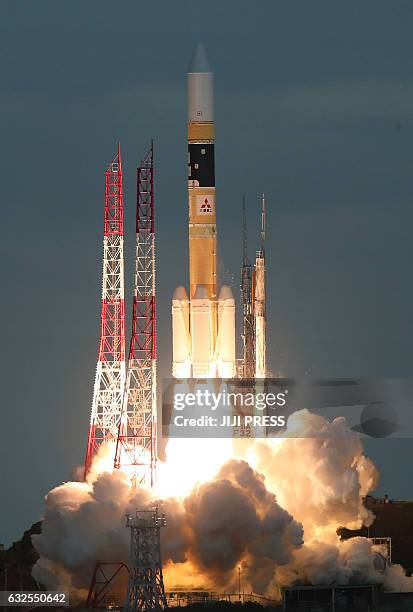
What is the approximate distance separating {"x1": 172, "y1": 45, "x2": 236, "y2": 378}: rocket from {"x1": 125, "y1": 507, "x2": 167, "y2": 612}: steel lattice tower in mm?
5752

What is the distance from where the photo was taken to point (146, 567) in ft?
204

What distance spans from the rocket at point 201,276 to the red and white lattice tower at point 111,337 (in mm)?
1757

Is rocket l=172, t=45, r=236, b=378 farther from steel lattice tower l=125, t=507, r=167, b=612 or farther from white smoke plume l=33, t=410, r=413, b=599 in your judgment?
steel lattice tower l=125, t=507, r=167, b=612

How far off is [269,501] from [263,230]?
10.5 m

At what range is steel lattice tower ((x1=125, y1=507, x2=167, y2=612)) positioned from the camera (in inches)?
2452

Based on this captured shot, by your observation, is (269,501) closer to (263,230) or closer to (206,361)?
(206,361)

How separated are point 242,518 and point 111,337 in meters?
7.10

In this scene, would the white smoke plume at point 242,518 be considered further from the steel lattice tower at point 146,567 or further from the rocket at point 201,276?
the rocket at point 201,276

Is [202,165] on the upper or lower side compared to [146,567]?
upper

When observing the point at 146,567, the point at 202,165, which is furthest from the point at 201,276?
the point at 146,567

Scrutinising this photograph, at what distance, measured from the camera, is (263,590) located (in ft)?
213

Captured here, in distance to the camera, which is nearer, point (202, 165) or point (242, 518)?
point (242, 518)

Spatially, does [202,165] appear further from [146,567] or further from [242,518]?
[146,567]

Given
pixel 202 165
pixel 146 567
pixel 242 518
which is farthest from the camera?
pixel 202 165
